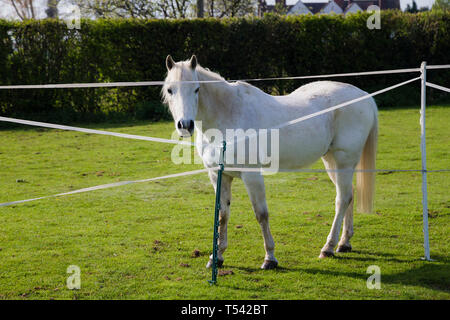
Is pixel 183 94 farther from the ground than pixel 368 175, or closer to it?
farther from the ground

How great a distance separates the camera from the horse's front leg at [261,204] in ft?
16.5

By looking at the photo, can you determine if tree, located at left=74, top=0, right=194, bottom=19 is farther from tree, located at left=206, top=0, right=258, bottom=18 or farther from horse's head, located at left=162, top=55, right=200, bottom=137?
horse's head, located at left=162, top=55, right=200, bottom=137

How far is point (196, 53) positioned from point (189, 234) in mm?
11070

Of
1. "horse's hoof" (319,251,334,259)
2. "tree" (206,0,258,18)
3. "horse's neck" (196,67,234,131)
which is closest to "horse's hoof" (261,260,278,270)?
"horse's hoof" (319,251,334,259)

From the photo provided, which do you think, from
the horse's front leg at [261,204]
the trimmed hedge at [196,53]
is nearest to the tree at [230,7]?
the trimmed hedge at [196,53]

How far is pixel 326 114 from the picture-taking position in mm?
5664

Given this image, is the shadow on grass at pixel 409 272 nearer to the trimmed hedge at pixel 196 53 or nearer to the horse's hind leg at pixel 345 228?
the horse's hind leg at pixel 345 228

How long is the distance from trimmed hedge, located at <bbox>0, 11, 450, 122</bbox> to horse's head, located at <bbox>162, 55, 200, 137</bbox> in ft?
36.5

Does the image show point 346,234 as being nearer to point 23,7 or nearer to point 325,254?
point 325,254

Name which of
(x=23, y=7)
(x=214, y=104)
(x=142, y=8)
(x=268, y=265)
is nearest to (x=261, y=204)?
(x=268, y=265)

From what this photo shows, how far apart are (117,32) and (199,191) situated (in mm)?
9341

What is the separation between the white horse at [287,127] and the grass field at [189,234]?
0.44 m

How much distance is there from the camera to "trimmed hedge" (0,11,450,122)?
15398 millimetres

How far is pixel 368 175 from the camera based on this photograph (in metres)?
5.98
